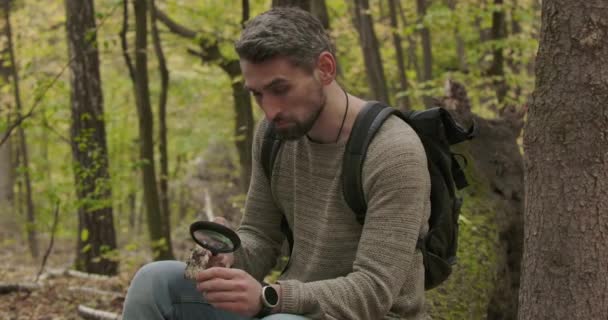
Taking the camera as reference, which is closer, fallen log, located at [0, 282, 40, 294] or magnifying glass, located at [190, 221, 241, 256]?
magnifying glass, located at [190, 221, 241, 256]

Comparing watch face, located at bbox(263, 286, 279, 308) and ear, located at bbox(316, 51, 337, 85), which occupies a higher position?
ear, located at bbox(316, 51, 337, 85)

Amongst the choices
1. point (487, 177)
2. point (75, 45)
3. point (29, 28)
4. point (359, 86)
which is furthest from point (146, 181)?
point (359, 86)

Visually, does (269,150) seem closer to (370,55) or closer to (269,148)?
(269,148)

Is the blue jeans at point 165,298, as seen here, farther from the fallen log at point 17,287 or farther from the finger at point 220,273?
the fallen log at point 17,287

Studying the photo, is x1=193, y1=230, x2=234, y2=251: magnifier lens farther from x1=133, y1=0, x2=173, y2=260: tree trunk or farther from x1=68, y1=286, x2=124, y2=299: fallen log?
x1=133, y1=0, x2=173, y2=260: tree trunk

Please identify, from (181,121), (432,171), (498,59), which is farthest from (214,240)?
(181,121)

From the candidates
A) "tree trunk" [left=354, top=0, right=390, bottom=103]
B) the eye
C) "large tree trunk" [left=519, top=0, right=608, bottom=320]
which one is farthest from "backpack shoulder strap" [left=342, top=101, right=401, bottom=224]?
"tree trunk" [left=354, top=0, right=390, bottom=103]

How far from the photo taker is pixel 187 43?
1346 centimetres

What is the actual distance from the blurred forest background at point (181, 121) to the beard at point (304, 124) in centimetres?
187

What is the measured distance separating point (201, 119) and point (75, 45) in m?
11.5

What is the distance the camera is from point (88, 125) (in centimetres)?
873

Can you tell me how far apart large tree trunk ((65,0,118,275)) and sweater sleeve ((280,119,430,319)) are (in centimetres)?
630

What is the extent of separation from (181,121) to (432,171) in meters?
18.9

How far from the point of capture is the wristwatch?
86.8 inches
